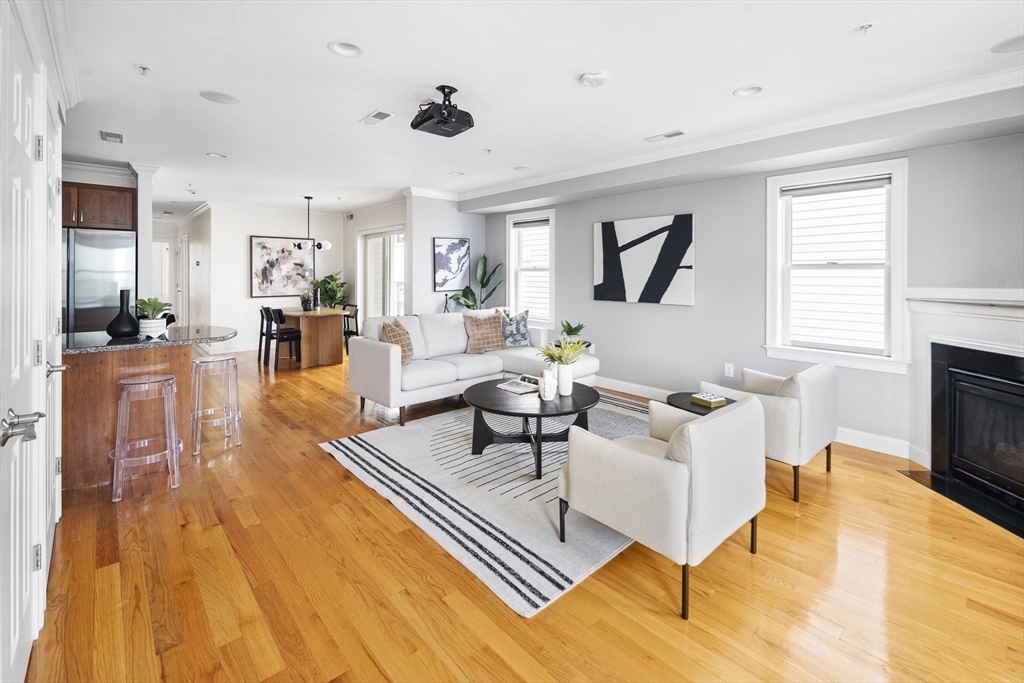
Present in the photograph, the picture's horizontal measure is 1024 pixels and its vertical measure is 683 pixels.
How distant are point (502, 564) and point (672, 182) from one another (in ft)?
12.7

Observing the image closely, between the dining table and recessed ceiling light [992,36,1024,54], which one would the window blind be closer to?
recessed ceiling light [992,36,1024,54]

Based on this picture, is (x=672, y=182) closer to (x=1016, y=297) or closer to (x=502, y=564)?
(x=1016, y=297)

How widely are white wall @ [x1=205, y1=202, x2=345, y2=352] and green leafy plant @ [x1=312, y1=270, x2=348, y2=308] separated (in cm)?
48

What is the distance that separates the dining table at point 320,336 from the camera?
718cm

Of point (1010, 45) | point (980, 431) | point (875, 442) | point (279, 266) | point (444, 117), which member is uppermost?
point (1010, 45)

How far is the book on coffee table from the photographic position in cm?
337

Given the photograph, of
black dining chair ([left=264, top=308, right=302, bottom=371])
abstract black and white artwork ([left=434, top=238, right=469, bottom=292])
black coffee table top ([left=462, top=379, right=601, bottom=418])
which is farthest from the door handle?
black dining chair ([left=264, top=308, right=302, bottom=371])

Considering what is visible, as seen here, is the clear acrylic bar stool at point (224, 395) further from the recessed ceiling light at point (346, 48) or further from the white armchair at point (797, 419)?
the white armchair at point (797, 419)

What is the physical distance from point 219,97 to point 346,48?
1.30 metres

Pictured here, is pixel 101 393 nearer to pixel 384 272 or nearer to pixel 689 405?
pixel 689 405

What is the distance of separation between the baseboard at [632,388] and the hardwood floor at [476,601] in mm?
2286

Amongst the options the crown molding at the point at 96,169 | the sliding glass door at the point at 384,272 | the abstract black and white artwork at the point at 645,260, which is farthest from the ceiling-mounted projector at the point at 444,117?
the sliding glass door at the point at 384,272

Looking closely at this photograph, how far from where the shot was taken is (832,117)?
3.52m

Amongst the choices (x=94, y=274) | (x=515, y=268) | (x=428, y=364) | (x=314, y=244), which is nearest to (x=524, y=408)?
(x=428, y=364)
